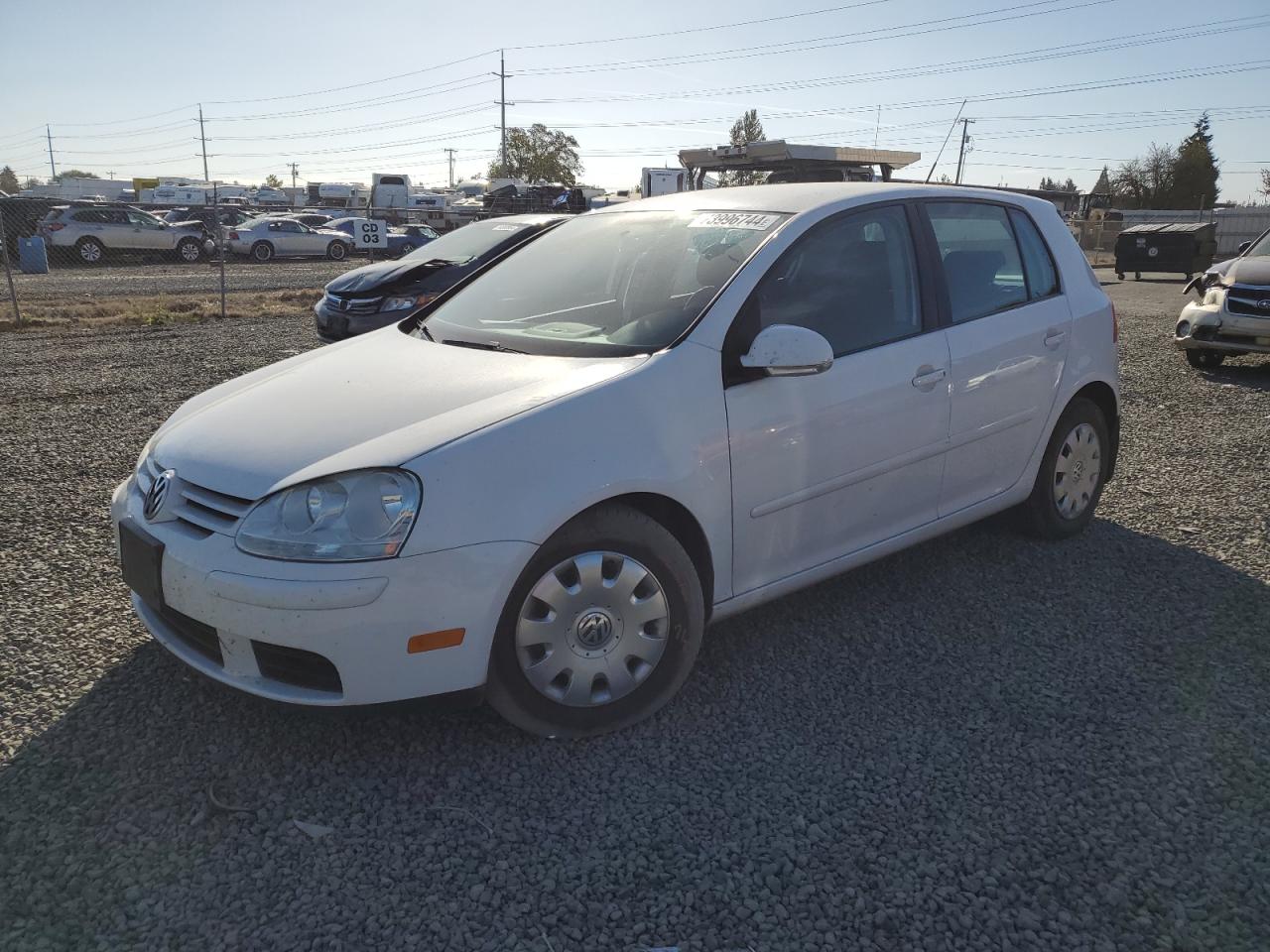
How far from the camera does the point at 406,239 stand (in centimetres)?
3117

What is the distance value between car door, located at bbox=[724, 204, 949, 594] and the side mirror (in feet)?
0.26

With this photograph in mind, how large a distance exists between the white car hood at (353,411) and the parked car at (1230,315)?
8387 mm

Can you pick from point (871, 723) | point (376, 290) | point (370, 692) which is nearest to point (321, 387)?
point (370, 692)

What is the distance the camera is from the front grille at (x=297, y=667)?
257 cm

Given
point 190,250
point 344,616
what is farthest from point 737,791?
point 190,250

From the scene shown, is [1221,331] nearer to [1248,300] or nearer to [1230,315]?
[1230,315]

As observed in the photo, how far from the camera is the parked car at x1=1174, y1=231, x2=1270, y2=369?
357 inches

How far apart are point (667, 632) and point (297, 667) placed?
1.06 meters

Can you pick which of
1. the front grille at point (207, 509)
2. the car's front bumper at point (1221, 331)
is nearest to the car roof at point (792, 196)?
the front grille at point (207, 509)

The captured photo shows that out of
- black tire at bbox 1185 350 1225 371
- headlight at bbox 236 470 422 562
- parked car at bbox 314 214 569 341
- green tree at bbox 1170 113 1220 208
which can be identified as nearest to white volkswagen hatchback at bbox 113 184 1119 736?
headlight at bbox 236 470 422 562

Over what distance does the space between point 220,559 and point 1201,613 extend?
360 centimetres

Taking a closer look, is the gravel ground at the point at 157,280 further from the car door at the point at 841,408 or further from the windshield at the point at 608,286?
the car door at the point at 841,408

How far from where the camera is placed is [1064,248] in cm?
453

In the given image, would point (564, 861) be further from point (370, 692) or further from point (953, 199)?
point (953, 199)
